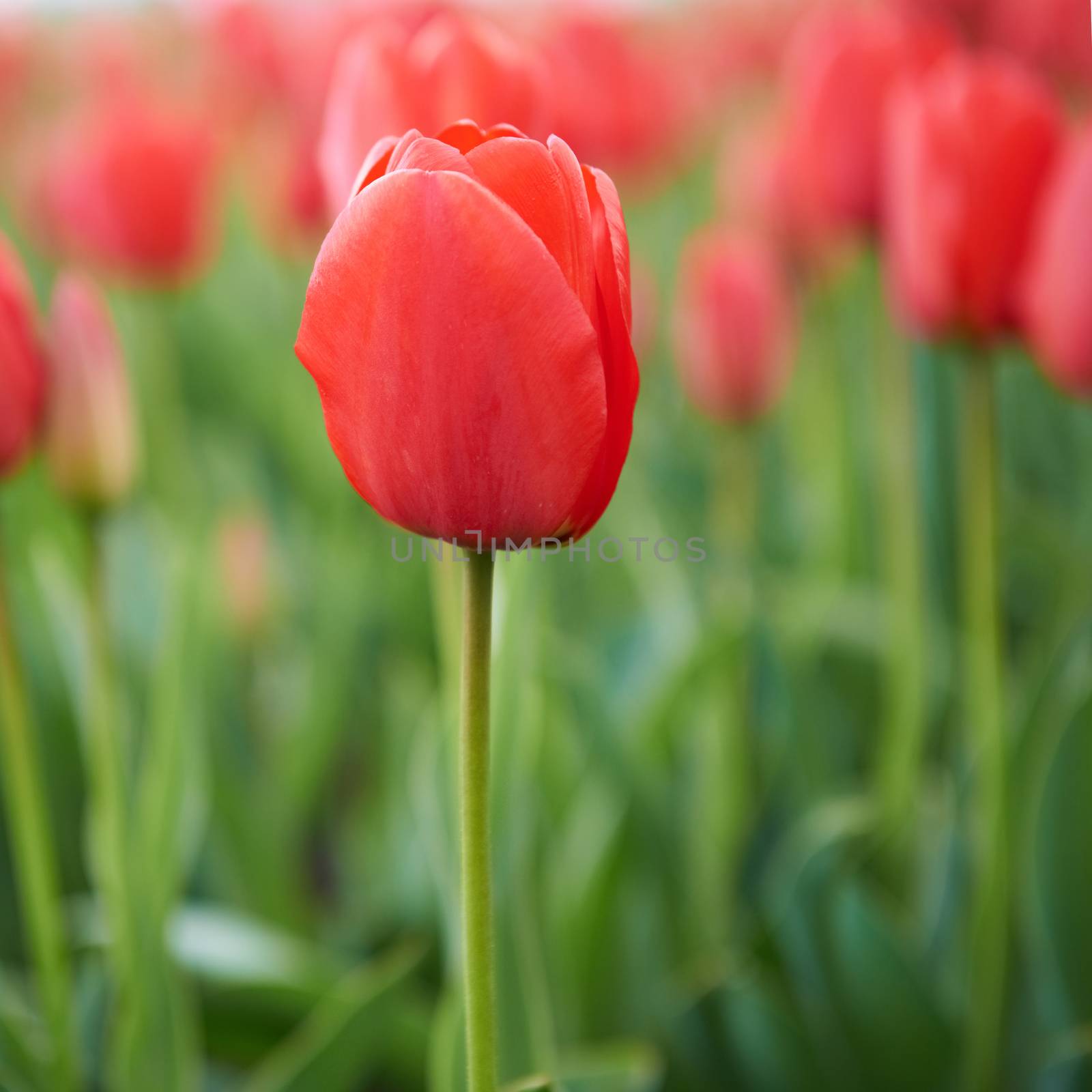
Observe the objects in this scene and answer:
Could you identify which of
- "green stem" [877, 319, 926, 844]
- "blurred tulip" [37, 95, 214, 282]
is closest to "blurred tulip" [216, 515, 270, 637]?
"blurred tulip" [37, 95, 214, 282]

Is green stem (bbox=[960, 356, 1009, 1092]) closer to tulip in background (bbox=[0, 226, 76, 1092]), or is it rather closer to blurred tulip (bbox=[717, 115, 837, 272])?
tulip in background (bbox=[0, 226, 76, 1092])

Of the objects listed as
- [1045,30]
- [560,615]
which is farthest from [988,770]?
[1045,30]

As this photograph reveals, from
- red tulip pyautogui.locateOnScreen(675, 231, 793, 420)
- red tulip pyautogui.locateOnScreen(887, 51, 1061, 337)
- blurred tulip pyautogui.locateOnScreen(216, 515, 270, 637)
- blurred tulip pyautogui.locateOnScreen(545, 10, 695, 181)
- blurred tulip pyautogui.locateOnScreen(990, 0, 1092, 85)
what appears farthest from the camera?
blurred tulip pyautogui.locateOnScreen(990, 0, 1092, 85)

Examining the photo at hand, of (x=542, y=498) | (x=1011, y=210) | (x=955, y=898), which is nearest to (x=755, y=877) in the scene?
(x=955, y=898)

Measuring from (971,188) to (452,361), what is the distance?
1.04 ft

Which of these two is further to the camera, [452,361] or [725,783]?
[725,783]

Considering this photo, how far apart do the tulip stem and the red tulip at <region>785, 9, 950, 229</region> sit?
0.48m

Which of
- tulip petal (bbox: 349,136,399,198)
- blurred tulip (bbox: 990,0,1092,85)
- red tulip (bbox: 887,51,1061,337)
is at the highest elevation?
blurred tulip (bbox: 990,0,1092,85)

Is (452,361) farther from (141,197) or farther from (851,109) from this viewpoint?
(141,197)

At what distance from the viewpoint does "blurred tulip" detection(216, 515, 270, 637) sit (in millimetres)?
1005

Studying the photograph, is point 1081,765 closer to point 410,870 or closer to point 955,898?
point 955,898

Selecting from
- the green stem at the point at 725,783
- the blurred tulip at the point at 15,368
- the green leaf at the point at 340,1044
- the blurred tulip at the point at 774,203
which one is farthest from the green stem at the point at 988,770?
the blurred tulip at the point at 774,203

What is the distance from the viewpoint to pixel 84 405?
0.46 metres

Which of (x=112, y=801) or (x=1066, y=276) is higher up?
(x=1066, y=276)
